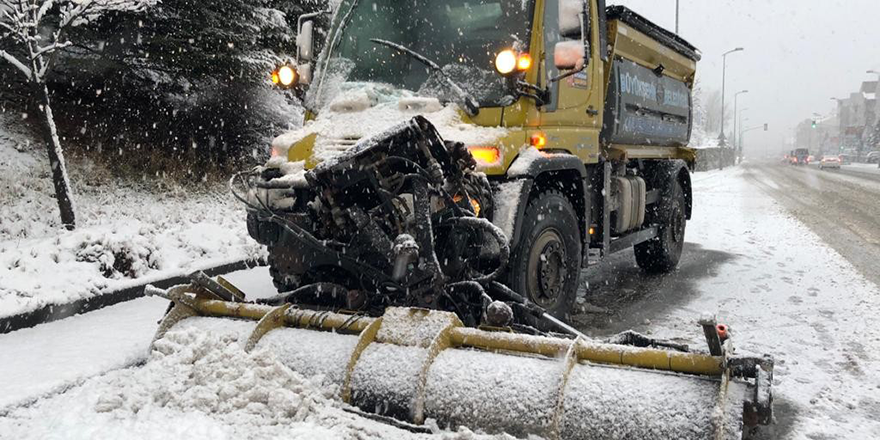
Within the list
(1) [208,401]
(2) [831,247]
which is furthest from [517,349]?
(2) [831,247]

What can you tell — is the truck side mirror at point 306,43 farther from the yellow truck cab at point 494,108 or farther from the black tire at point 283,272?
the black tire at point 283,272

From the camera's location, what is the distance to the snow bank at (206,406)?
295 cm

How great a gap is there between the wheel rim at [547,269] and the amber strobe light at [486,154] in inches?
28.9

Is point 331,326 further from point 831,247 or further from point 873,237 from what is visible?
point 873,237

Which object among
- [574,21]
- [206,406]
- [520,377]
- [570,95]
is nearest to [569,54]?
[574,21]

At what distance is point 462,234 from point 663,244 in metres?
4.66

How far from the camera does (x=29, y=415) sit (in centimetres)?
341

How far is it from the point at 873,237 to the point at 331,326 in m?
10.6

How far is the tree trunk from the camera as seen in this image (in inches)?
306

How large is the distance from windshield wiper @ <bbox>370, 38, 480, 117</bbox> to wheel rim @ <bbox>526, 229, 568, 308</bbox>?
1022mm

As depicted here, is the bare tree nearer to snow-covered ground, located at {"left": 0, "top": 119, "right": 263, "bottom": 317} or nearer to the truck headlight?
snow-covered ground, located at {"left": 0, "top": 119, "right": 263, "bottom": 317}

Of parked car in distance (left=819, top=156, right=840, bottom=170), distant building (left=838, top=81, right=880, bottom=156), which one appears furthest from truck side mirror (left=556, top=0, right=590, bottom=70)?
distant building (left=838, top=81, right=880, bottom=156)

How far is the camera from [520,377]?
282 cm

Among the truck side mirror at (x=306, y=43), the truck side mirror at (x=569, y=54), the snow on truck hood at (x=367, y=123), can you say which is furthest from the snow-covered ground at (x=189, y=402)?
the truck side mirror at (x=306, y=43)
